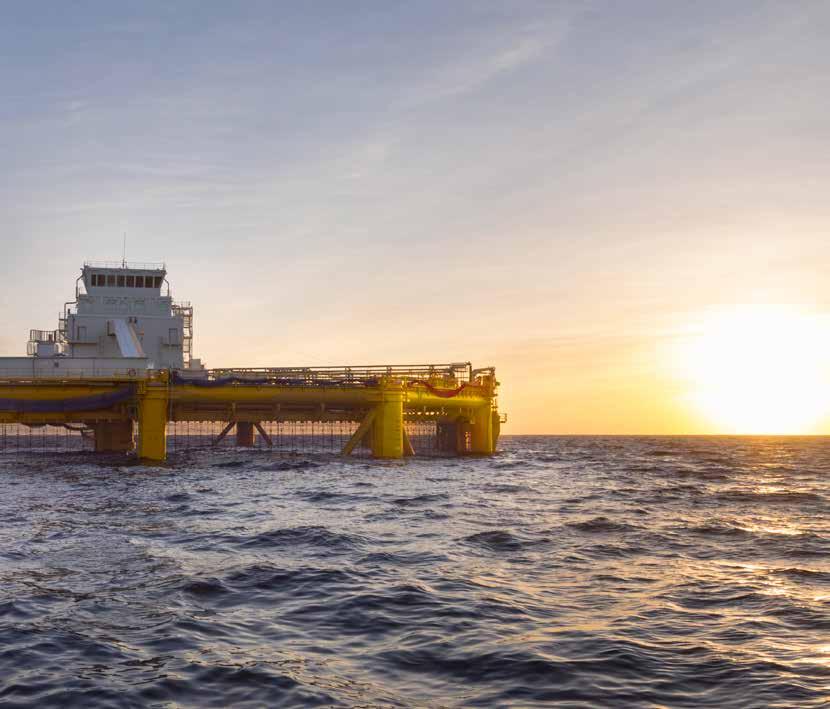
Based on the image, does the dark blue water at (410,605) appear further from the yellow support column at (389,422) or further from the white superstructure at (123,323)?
the white superstructure at (123,323)

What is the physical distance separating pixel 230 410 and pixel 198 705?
46111 mm

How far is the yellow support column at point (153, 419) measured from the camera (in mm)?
47844

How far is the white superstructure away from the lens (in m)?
67.5

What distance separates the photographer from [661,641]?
11.0 metres

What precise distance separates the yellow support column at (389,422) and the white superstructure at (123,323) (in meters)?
20.9

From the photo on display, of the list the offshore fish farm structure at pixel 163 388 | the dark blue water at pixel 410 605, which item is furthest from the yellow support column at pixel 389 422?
the dark blue water at pixel 410 605

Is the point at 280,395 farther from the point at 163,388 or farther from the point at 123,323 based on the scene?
the point at 123,323

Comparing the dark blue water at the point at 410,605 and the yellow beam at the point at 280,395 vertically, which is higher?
the yellow beam at the point at 280,395

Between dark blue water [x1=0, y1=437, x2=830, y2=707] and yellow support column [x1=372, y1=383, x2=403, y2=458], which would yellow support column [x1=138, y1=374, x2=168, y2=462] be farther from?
dark blue water [x1=0, y1=437, x2=830, y2=707]

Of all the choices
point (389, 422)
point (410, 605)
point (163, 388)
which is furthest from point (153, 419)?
point (410, 605)

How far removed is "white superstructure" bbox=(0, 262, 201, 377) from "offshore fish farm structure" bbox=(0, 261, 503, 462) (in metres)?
0.09

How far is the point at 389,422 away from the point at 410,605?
40525 mm

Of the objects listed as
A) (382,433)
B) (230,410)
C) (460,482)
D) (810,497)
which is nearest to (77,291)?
(230,410)

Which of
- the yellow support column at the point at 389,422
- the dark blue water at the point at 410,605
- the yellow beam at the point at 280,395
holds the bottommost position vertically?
the dark blue water at the point at 410,605
